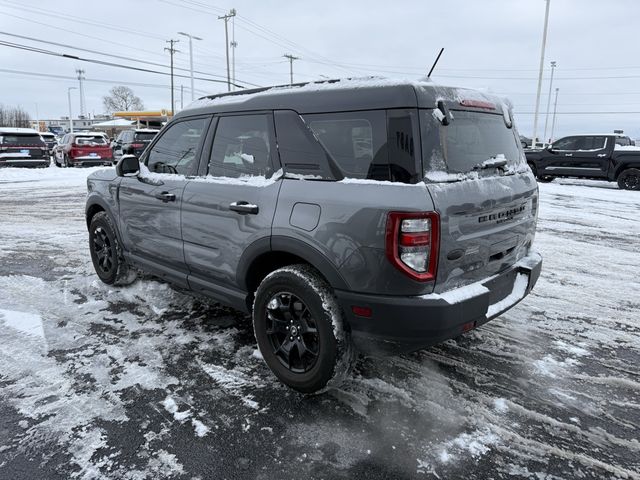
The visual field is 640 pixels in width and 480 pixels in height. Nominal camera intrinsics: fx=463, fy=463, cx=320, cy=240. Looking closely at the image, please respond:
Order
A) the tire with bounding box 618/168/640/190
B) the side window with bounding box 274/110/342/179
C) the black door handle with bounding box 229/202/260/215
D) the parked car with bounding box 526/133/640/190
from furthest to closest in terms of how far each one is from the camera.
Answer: the parked car with bounding box 526/133/640/190, the tire with bounding box 618/168/640/190, the black door handle with bounding box 229/202/260/215, the side window with bounding box 274/110/342/179

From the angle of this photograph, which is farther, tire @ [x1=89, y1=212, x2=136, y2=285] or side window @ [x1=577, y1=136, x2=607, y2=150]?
side window @ [x1=577, y1=136, x2=607, y2=150]

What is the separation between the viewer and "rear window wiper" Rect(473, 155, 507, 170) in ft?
9.47

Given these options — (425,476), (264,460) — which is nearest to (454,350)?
(425,476)

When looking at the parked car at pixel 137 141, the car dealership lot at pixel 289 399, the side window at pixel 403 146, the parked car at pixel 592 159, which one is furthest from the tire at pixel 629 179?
the parked car at pixel 137 141

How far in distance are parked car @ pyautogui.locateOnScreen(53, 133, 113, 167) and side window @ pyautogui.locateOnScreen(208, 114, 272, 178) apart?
66.8ft

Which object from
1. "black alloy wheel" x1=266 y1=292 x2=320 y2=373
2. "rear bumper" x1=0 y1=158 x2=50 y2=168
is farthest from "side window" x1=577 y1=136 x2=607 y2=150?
"rear bumper" x1=0 y1=158 x2=50 y2=168

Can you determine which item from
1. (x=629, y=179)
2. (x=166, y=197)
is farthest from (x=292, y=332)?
(x=629, y=179)

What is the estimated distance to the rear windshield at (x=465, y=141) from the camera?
2.54 meters

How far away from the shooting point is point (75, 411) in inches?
110

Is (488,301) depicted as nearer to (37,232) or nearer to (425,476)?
(425,476)

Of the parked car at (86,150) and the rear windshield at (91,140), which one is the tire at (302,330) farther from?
the rear windshield at (91,140)

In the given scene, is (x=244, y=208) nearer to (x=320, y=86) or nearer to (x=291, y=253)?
(x=291, y=253)

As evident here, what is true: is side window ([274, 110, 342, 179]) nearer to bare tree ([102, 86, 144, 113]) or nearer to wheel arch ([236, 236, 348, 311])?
wheel arch ([236, 236, 348, 311])

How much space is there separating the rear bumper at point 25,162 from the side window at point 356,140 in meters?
19.9
